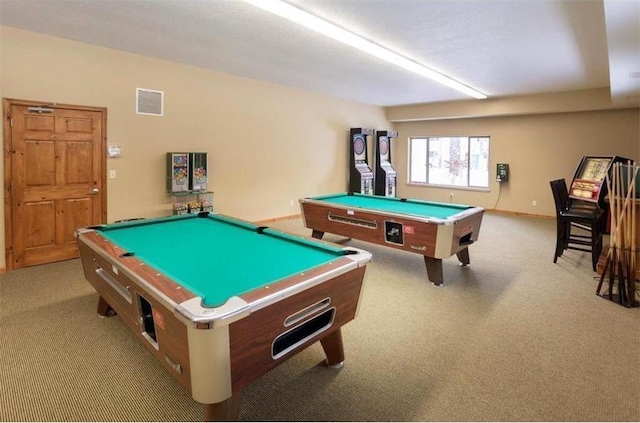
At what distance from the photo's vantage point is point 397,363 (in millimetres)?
2320

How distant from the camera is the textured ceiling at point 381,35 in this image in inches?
127

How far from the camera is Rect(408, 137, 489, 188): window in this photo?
28.7ft

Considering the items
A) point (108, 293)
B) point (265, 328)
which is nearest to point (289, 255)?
point (265, 328)

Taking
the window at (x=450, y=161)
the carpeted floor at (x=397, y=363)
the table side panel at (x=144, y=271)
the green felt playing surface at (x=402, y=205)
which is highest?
the window at (x=450, y=161)

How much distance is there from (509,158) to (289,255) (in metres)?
7.58

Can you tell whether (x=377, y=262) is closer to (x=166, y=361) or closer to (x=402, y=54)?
(x=402, y=54)

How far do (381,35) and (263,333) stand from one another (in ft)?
11.6

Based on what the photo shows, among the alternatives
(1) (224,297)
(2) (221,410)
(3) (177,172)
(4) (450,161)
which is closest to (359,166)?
(4) (450,161)

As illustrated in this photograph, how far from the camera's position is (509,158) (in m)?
8.16

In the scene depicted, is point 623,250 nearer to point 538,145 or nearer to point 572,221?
point 572,221

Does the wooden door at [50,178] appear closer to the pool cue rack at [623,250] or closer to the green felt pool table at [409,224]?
the green felt pool table at [409,224]

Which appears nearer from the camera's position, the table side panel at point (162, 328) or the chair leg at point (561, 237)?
the table side panel at point (162, 328)

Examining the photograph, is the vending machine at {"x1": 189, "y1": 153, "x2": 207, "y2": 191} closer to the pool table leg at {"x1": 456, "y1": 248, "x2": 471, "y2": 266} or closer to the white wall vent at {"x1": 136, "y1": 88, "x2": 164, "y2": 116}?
the white wall vent at {"x1": 136, "y1": 88, "x2": 164, "y2": 116}

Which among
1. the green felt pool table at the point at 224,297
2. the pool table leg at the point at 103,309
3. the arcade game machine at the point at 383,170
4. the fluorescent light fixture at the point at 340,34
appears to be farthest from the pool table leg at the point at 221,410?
the arcade game machine at the point at 383,170
